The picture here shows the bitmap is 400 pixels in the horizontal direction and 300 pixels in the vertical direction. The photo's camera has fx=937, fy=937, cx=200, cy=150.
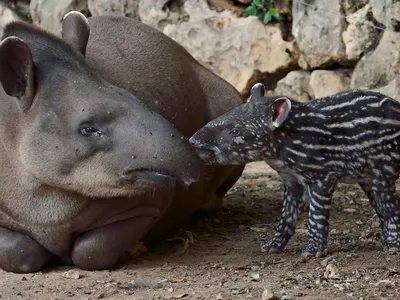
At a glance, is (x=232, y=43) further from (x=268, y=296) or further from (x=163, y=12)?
(x=268, y=296)

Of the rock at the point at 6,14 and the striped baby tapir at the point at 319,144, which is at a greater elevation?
the striped baby tapir at the point at 319,144

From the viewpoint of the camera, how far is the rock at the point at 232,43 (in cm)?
991

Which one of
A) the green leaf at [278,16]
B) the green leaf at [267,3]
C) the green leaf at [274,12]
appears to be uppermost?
the green leaf at [267,3]

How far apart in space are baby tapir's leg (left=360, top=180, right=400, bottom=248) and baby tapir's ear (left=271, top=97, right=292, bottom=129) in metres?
0.74

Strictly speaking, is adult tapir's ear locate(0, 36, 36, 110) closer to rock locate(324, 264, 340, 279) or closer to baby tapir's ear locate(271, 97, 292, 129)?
baby tapir's ear locate(271, 97, 292, 129)

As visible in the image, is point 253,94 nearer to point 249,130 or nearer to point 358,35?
point 249,130

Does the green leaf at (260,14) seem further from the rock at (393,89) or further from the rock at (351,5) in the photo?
the rock at (393,89)

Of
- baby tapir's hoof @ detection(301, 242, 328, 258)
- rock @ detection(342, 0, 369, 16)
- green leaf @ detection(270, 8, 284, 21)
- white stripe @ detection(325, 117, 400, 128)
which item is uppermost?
rock @ detection(342, 0, 369, 16)

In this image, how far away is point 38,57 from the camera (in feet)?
18.5

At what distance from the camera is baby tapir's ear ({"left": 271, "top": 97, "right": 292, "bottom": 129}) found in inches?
223

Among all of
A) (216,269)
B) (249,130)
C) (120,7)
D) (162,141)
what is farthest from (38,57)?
(120,7)

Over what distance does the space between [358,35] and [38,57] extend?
14.2ft

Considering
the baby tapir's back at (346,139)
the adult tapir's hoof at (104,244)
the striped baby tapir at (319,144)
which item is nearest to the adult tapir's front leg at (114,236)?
the adult tapir's hoof at (104,244)

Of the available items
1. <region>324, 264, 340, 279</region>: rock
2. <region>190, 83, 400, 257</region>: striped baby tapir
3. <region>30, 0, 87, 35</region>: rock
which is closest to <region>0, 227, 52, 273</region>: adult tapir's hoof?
<region>190, 83, 400, 257</region>: striped baby tapir
